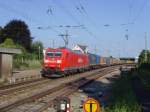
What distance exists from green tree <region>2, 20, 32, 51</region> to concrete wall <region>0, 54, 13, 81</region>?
175 feet

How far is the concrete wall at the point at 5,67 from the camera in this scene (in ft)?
132

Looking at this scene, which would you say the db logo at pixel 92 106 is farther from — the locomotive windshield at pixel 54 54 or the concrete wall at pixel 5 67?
the locomotive windshield at pixel 54 54

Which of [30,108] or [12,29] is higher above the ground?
[12,29]

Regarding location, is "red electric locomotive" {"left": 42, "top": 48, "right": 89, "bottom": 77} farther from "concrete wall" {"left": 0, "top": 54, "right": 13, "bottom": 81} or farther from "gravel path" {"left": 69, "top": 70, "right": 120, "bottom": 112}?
"gravel path" {"left": 69, "top": 70, "right": 120, "bottom": 112}

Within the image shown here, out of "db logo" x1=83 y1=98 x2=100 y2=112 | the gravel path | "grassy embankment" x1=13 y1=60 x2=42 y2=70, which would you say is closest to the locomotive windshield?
the gravel path

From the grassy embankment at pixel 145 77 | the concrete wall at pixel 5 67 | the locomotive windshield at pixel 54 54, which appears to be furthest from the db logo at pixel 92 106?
the locomotive windshield at pixel 54 54

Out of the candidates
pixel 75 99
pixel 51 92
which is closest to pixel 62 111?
pixel 75 99

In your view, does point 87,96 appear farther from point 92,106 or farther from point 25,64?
point 25,64

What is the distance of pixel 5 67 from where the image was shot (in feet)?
135

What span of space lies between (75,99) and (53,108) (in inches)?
206

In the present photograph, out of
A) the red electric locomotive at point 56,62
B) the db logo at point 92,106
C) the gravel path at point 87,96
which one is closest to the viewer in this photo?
the db logo at point 92,106

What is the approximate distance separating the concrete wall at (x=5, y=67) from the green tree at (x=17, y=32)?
53394 millimetres

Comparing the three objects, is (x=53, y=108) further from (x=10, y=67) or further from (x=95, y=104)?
(x=10, y=67)

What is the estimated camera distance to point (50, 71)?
45.5 m
